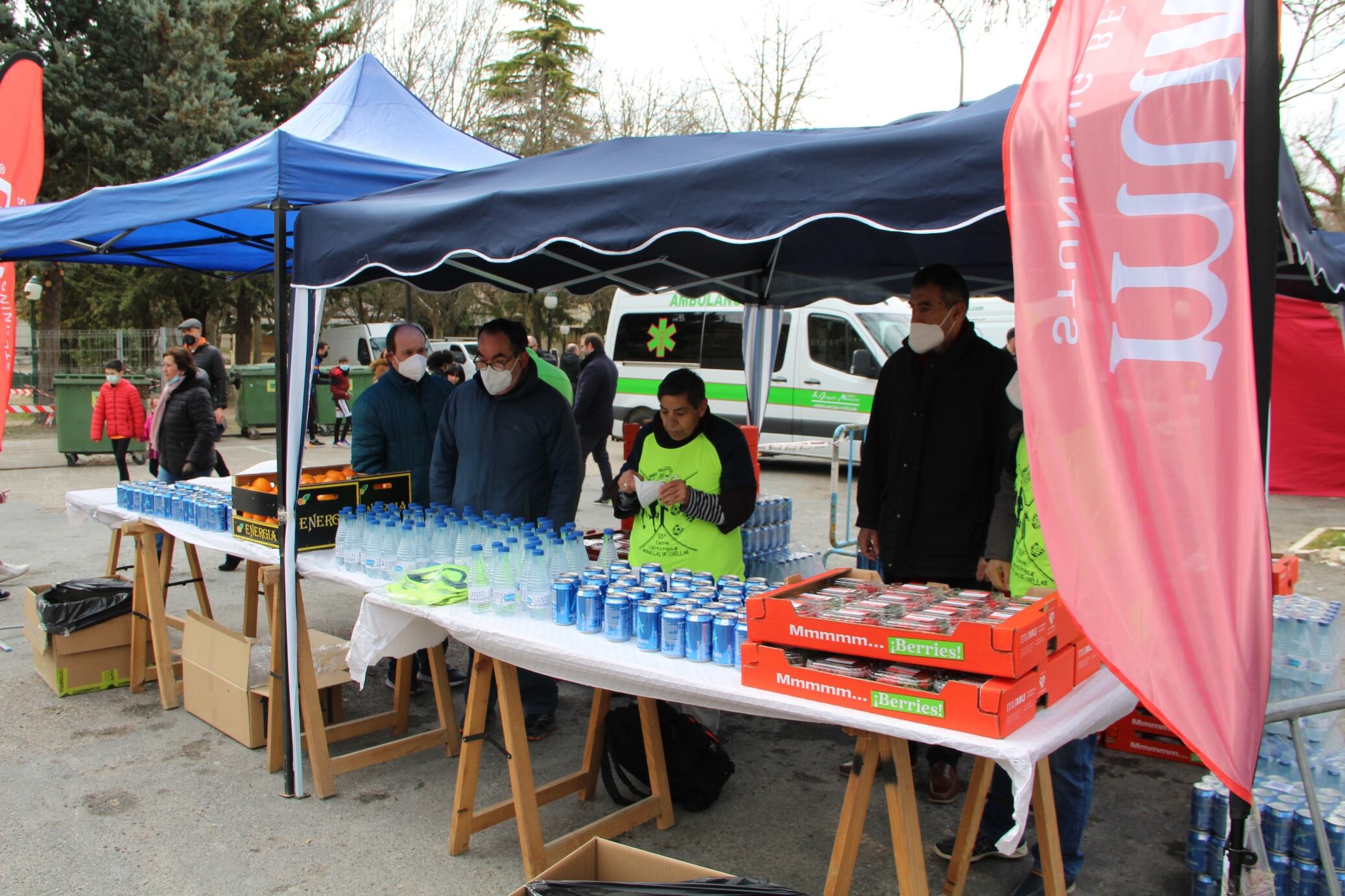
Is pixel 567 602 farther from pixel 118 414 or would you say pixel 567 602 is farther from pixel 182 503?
pixel 118 414

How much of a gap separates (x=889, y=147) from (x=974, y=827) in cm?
204

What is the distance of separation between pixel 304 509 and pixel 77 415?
1111cm

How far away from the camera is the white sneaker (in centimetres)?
703

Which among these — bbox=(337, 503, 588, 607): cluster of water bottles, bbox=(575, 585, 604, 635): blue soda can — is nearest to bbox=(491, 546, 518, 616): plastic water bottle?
bbox=(337, 503, 588, 607): cluster of water bottles

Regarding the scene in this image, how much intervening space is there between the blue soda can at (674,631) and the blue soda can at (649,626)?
39mm

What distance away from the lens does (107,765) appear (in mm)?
4055

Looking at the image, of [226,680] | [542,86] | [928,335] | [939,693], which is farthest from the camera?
[542,86]

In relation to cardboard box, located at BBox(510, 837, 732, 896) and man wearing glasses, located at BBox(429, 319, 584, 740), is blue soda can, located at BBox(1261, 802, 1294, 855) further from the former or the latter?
man wearing glasses, located at BBox(429, 319, 584, 740)

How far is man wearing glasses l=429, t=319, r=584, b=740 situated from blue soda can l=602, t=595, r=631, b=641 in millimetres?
1339

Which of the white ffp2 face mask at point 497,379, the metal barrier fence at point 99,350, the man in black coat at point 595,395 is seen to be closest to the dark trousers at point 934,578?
the white ffp2 face mask at point 497,379

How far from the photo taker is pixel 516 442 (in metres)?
4.19

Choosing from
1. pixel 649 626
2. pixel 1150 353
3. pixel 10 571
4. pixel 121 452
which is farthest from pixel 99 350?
pixel 1150 353

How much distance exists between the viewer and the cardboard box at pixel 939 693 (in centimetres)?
215

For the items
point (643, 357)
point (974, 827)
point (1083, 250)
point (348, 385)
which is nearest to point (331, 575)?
point (974, 827)
